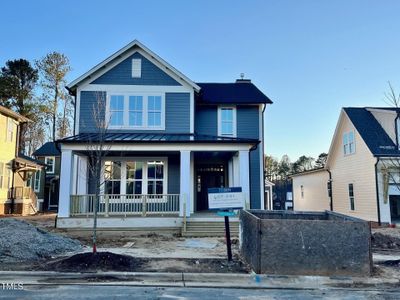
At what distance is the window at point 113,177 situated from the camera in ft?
51.1

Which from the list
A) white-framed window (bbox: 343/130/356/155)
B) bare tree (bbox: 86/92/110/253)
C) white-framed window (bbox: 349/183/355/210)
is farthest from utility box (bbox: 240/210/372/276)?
white-framed window (bbox: 349/183/355/210)

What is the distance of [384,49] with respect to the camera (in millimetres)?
13688

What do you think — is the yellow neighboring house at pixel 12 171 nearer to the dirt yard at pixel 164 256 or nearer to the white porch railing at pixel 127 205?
the white porch railing at pixel 127 205

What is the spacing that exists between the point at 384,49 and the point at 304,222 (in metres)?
10.5

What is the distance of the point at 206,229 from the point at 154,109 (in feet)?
20.9

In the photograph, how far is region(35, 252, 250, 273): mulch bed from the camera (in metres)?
6.99

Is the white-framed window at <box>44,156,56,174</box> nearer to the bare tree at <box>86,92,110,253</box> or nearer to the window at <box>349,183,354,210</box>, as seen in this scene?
the bare tree at <box>86,92,110,253</box>

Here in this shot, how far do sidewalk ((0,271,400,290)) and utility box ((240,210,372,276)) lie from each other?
7.5 inches

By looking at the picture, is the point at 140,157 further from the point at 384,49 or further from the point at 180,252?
the point at 384,49

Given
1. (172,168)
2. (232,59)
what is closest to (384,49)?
(232,59)

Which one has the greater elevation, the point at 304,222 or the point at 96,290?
the point at 304,222

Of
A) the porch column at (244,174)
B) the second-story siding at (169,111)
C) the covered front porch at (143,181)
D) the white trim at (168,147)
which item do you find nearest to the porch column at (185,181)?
the covered front porch at (143,181)

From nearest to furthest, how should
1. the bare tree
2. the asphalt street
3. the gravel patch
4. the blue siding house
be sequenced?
the asphalt street → the gravel patch → the bare tree → the blue siding house

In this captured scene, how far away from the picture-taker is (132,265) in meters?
7.33
